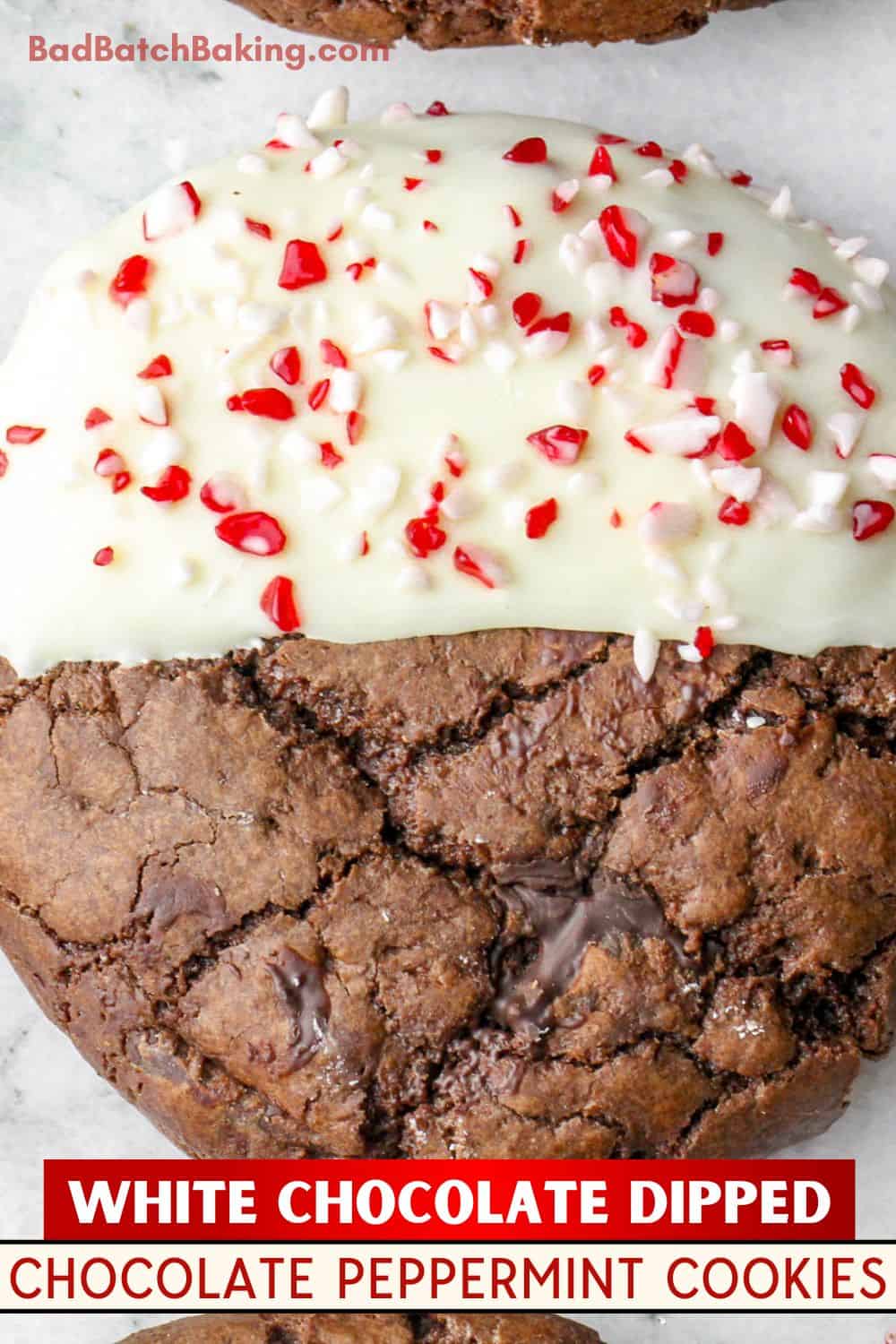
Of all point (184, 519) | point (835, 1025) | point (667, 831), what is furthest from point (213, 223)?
point (835, 1025)

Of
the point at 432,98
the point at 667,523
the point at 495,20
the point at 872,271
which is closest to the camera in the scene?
the point at 667,523

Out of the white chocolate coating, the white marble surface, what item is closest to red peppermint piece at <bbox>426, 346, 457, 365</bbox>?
the white chocolate coating

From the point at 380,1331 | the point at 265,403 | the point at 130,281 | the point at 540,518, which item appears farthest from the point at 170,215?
the point at 380,1331

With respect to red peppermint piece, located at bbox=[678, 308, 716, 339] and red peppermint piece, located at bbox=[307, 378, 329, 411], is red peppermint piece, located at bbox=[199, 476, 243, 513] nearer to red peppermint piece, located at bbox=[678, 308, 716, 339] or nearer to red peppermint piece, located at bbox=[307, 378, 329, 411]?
red peppermint piece, located at bbox=[307, 378, 329, 411]

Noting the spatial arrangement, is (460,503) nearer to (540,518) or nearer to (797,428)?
(540,518)

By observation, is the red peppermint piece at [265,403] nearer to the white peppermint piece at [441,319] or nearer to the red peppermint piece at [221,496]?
the red peppermint piece at [221,496]

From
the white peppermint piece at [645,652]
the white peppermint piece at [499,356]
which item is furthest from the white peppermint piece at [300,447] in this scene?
the white peppermint piece at [645,652]
